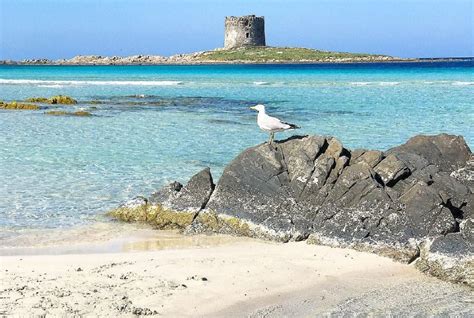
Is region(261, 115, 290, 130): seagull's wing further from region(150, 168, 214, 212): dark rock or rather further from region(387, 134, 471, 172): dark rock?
region(387, 134, 471, 172): dark rock

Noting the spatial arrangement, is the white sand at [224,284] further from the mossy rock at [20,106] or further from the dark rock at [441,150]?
the mossy rock at [20,106]

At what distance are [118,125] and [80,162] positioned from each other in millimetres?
8358

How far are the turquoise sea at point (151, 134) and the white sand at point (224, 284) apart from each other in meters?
2.48

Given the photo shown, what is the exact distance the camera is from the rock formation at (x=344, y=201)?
922cm

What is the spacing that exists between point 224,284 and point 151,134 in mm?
14353

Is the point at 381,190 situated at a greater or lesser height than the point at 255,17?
lesser

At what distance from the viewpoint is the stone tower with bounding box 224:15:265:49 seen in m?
121

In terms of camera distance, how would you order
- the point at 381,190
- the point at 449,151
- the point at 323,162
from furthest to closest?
the point at 449,151 < the point at 323,162 < the point at 381,190

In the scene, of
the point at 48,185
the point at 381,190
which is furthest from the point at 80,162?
the point at 381,190

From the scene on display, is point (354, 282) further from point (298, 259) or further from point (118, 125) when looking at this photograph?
point (118, 125)

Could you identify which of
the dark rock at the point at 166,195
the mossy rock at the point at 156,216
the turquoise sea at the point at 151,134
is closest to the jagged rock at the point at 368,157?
the mossy rock at the point at 156,216

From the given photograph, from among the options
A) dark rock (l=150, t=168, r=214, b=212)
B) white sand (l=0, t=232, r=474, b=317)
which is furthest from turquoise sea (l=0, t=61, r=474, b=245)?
white sand (l=0, t=232, r=474, b=317)

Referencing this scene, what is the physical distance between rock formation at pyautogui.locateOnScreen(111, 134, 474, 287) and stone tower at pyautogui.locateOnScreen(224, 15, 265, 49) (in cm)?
11132

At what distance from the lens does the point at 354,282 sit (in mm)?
8336
